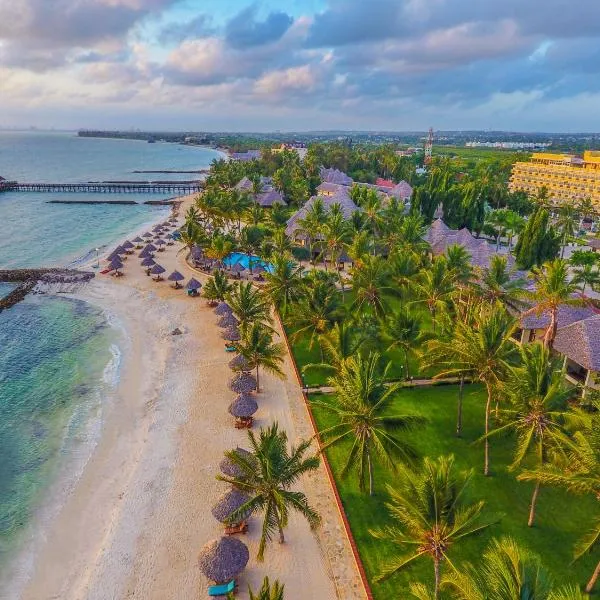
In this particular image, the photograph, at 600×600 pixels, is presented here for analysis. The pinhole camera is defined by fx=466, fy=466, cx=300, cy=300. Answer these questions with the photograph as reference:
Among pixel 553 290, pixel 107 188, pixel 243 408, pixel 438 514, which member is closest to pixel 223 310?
pixel 243 408

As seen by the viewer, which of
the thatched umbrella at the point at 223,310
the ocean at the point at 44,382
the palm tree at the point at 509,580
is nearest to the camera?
the palm tree at the point at 509,580

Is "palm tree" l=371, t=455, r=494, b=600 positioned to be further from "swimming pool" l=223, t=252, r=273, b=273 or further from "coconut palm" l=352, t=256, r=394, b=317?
"swimming pool" l=223, t=252, r=273, b=273

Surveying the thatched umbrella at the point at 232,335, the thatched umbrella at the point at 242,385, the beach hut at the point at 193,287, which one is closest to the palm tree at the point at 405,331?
the thatched umbrella at the point at 242,385

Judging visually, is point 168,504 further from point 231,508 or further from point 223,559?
point 223,559

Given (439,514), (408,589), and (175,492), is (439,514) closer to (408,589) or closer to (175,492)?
(408,589)

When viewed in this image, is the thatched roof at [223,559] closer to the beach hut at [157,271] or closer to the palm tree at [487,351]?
the palm tree at [487,351]

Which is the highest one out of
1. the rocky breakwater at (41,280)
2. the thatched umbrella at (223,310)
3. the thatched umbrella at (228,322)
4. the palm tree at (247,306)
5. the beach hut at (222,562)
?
the palm tree at (247,306)

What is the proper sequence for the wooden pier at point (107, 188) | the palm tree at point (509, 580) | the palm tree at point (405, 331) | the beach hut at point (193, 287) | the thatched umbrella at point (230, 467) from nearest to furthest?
the palm tree at point (509, 580), the thatched umbrella at point (230, 467), the palm tree at point (405, 331), the beach hut at point (193, 287), the wooden pier at point (107, 188)

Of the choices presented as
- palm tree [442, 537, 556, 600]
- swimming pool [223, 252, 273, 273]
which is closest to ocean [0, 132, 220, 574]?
swimming pool [223, 252, 273, 273]
